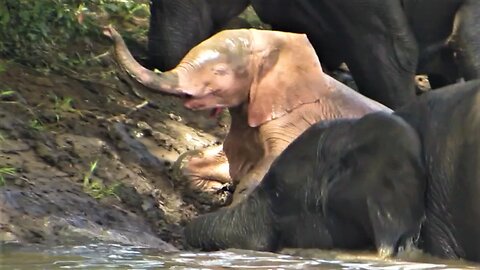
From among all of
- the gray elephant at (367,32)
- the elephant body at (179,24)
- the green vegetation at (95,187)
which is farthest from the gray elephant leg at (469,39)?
the green vegetation at (95,187)

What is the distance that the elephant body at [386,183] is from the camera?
5.15 metres

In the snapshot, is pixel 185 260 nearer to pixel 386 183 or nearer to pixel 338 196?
pixel 338 196

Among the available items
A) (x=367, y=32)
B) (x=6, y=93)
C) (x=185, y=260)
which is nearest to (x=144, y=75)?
(x=6, y=93)

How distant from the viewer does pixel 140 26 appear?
10.1m

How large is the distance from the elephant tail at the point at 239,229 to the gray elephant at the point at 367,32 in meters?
3.37

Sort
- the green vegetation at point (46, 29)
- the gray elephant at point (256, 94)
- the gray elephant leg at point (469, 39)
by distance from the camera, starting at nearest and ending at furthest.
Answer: the gray elephant at point (256, 94) → the green vegetation at point (46, 29) → the gray elephant leg at point (469, 39)

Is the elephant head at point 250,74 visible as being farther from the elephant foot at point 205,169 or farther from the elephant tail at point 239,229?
the elephant tail at point 239,229

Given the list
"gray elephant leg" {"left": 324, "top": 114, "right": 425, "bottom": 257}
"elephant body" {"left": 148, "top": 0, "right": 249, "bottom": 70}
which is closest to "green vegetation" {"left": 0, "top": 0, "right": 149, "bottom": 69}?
"elephant body" {"left": 148, "top": 0, "right": 249, "bottom": 70}

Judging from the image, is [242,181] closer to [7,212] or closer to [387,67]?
[7,212]

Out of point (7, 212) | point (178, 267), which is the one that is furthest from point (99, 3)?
point (178, 267)

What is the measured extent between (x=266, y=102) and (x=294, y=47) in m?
0.31

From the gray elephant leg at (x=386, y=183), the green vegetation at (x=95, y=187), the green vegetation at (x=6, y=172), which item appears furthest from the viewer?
the green vegetation at (x=95, y=187)

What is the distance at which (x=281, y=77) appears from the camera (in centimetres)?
789

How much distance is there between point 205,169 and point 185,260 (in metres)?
2.55
